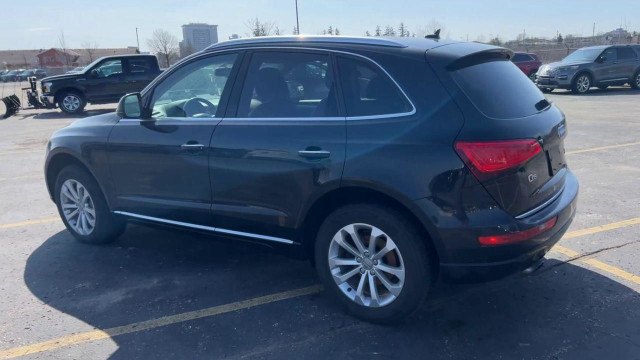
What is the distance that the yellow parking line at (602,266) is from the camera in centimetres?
403

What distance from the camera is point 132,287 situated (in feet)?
13.8

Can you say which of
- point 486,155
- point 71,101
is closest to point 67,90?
point 71,101

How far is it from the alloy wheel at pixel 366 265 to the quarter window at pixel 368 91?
738 millimetres

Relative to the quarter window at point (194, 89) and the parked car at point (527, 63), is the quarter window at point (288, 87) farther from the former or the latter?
the parked car at point (527, 63)

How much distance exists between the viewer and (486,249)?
3076mm

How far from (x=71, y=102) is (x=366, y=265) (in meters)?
17.1

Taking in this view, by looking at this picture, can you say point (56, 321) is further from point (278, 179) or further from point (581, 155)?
point (581, 155)

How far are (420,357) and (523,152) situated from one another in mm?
1336

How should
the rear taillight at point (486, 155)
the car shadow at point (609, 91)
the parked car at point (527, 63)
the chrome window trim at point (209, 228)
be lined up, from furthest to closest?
the parked car at point (527, 63), the car shadow at point (609, 91), the chrome window trim at point (209, 228), the rear taillight at point (486, 155)

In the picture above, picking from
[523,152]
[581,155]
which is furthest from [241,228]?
[581,155]

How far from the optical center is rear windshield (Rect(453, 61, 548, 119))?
320 centimetres

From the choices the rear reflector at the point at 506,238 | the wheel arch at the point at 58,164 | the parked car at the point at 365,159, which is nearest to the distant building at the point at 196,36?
the wheel arch at the point at 58,164

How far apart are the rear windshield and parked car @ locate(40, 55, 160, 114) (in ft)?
52.7

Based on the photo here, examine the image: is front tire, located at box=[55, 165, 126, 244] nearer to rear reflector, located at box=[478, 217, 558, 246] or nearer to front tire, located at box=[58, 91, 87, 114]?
rear reflector, located at box=[478, 217, 558, 246]
